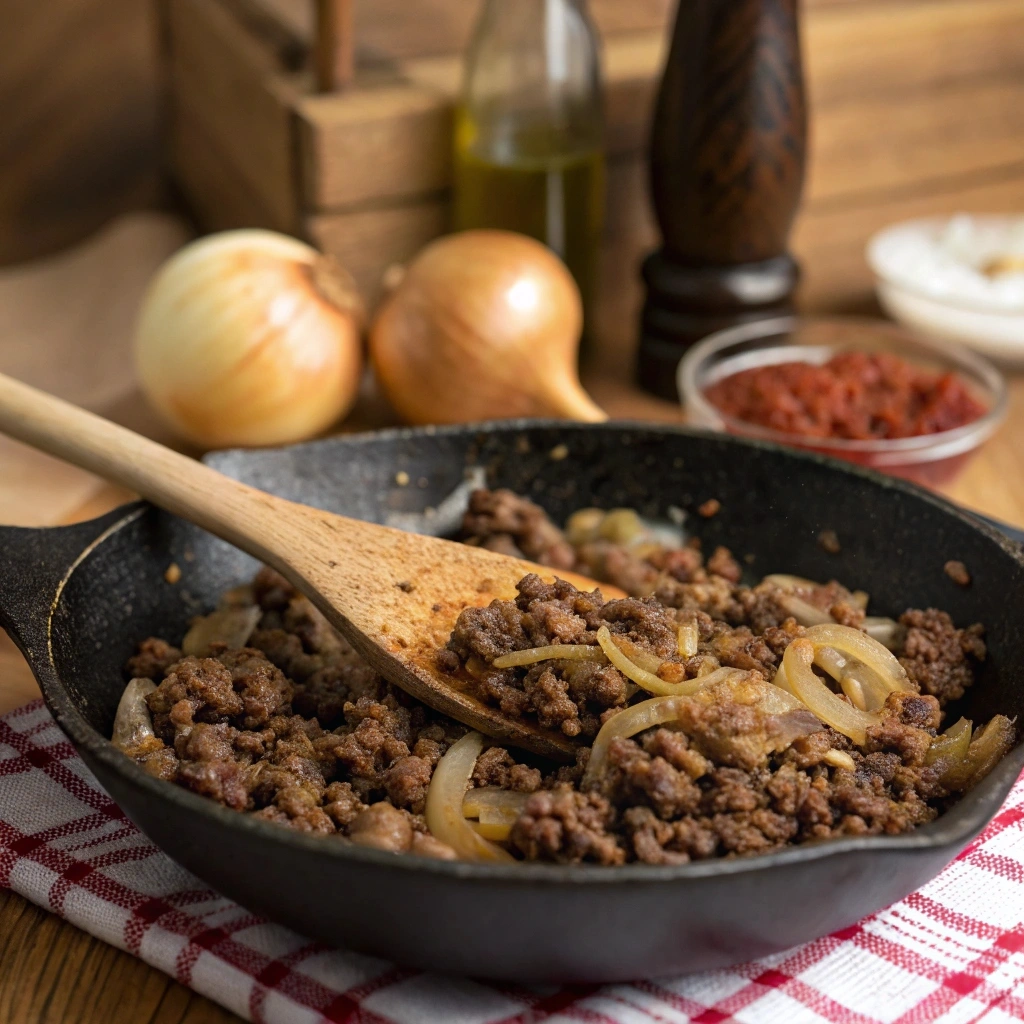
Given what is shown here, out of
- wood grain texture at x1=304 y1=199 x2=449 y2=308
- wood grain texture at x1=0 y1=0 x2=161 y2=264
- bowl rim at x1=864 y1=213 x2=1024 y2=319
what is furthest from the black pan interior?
wood grain texture at x1=0 y1=0 x2=161 y2=264

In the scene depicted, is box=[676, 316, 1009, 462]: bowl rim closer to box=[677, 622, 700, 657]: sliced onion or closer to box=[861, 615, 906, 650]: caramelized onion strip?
box=[861, 615, 906, 650]: caramelized onion strip

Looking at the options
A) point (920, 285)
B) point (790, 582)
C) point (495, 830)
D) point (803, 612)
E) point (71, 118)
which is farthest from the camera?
point (71, 118)

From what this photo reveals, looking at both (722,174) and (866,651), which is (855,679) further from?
(722,174)

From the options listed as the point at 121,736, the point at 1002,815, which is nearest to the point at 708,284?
the point at 1002,815

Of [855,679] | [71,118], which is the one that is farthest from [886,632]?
[71,118]

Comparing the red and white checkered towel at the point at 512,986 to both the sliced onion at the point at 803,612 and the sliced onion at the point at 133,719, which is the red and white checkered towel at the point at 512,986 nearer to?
the sliced onion at the point at 133,719
